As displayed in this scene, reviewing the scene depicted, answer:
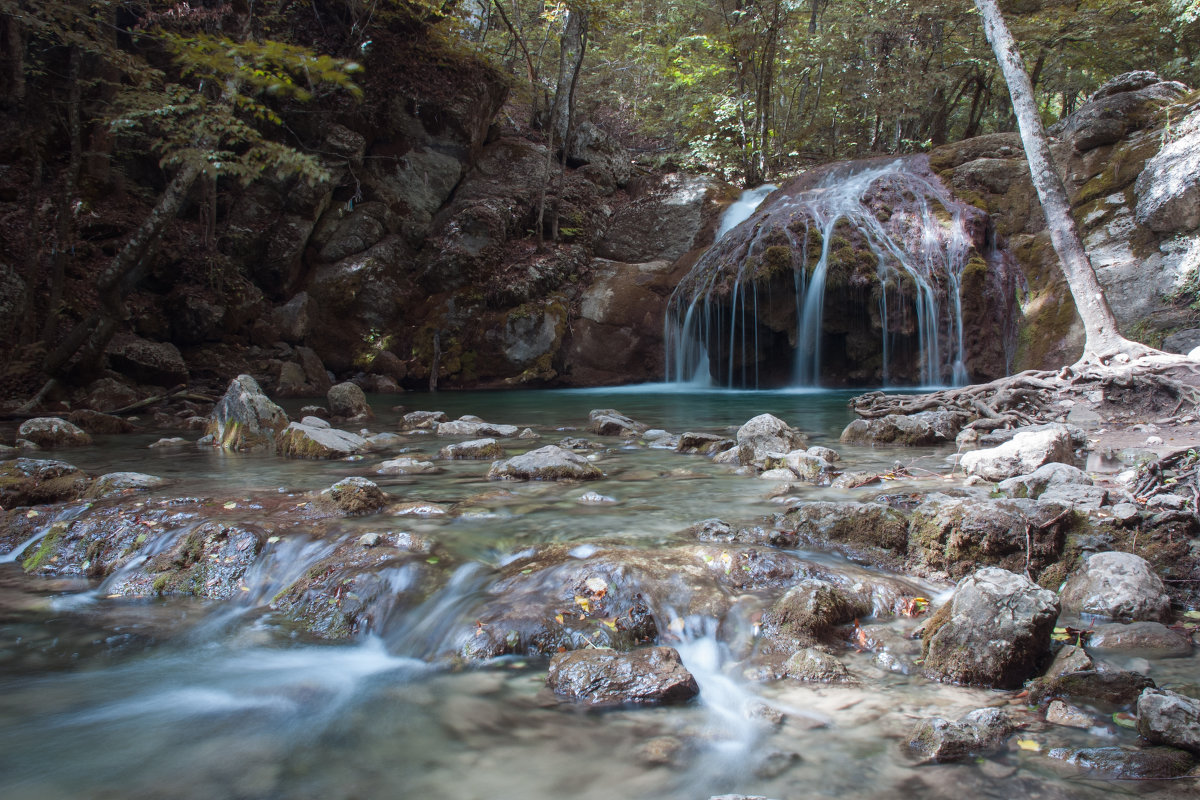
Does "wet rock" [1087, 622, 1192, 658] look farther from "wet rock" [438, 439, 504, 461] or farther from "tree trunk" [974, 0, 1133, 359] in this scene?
"tree trunk" [974, 0, 1133, 359]

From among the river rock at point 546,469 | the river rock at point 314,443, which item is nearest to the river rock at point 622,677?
the river rock at point 546,469

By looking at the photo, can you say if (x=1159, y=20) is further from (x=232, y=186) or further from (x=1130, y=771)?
(x=232, y=186)

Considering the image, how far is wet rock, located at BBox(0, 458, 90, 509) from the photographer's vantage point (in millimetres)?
Result: 4582

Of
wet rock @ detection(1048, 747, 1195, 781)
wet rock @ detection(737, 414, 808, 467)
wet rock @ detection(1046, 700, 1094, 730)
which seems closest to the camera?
wet rock @ detection(1048, 747, 1195, 781)

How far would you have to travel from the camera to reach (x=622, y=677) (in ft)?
8.07

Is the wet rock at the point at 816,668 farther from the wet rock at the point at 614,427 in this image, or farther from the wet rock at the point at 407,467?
the wet rock at the point at 614,427

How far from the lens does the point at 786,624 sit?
2793 mm

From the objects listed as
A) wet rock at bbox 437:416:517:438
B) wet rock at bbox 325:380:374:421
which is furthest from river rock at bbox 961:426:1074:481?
wet rock at bbox 325:380:374:421

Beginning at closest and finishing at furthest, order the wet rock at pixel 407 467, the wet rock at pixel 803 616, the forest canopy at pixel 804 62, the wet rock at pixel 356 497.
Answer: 1. the wet rock at pixel 803 616
2. the wet rock at pixel 356 497
3. the wet rock at pixel 407 467
4. the forest canopy at pixel 804 62

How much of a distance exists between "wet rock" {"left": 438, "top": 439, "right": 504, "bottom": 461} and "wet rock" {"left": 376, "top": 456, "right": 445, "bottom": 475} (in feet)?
1.43

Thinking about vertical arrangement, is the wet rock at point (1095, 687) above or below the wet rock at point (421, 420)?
below

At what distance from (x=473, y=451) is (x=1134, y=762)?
18.1 ft

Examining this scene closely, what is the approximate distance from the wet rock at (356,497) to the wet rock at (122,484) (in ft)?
4.99

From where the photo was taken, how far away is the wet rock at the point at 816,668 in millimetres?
2488
